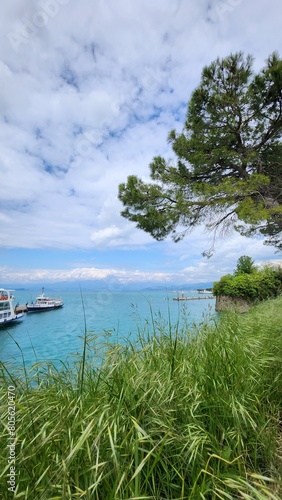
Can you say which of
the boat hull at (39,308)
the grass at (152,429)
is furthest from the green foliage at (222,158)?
the boat hull at (39,308)

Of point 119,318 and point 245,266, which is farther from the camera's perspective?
point 245,266

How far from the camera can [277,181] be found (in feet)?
25.1

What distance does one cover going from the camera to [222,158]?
25.3 ft

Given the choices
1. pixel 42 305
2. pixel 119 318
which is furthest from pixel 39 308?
pixel 119 318

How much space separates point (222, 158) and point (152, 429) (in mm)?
7897

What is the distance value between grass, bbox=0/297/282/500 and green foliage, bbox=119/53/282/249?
552 cm

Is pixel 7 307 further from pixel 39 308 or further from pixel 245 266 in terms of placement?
pixel 245 266

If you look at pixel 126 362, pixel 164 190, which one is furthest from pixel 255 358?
pixel 164 190

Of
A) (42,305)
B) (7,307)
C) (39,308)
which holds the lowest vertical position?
(39,308)

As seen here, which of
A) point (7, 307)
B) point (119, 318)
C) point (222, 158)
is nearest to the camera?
point (119, 318)

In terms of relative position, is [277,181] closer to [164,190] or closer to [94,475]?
[164,190]

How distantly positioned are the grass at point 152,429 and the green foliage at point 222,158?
5523mm

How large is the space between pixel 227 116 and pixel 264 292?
9548 mm

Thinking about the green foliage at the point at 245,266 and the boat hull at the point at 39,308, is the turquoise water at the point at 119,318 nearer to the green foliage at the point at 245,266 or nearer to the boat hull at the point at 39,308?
the green foliage at the point at 245,266
